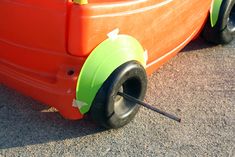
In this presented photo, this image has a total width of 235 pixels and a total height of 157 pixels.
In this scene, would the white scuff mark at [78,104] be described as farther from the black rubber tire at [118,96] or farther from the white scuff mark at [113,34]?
the white scuff mark at [113,34]

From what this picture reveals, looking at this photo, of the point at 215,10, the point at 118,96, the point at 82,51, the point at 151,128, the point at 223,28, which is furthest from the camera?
the point at 223,28

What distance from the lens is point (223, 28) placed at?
3.30 metres

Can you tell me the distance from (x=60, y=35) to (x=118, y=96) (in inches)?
21.6

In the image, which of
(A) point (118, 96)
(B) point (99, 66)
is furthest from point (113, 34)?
(A) point (118, 96)

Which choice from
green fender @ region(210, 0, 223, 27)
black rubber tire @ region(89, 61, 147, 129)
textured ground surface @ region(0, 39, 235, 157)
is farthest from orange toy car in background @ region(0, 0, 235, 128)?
green fender @ region(210, 0, 223, 27)

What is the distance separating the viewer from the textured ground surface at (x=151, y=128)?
238 cm

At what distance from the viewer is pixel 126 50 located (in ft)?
7.61

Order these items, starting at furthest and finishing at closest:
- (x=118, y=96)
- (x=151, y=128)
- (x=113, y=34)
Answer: (x=151, y=128), (x=118, y=96), (x=113, y=34)

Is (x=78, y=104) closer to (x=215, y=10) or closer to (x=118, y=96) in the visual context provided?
(x=118, y=96)

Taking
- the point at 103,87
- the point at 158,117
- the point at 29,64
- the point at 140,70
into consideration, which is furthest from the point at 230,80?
the point at 29,64

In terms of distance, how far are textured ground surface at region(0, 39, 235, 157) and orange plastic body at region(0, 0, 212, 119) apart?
0.21m

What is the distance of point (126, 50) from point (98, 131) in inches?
21.3

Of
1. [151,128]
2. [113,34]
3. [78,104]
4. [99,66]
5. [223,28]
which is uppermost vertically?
[113,34]

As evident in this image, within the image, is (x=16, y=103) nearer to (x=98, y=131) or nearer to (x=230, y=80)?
(x=98, y=131)
